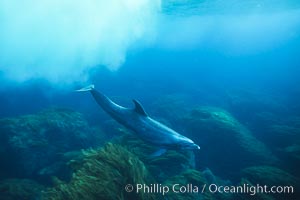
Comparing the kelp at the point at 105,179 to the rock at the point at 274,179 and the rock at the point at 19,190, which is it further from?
the rock at the point at 274,179

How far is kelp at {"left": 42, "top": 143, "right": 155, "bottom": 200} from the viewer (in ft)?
16.7

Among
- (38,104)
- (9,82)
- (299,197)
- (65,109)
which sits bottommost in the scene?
(299,197)

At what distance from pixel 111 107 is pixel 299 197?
19.3 ft

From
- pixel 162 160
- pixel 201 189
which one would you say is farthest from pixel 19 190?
pixel 201 189

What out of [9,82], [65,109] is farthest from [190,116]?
[9,82]

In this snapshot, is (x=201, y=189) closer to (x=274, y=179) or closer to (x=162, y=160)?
(x=162, y=160)

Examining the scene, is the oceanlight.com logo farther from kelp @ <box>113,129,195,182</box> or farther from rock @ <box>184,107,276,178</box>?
rock @ <box>184,107,276,178</box>

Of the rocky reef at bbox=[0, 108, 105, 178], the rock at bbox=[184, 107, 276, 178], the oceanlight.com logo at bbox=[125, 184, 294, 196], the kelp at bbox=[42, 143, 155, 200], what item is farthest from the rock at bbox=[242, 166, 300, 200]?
the rocky reef at bbox=[0, 108, 105, 178]

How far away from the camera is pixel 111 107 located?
270 inches

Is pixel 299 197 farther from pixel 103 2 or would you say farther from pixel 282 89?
pixel 103 2

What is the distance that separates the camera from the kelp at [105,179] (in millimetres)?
5082

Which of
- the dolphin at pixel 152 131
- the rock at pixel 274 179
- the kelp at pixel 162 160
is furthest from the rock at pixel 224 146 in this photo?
the dolphin at pixel 152 131

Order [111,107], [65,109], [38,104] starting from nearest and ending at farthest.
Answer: [111,107] < [65,109] < [38,104]

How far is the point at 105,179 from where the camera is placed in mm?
5375
